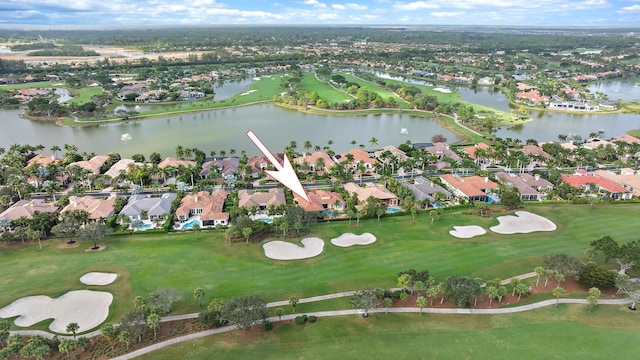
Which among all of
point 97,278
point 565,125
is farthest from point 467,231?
point 565,125

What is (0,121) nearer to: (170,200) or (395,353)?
(170,200)

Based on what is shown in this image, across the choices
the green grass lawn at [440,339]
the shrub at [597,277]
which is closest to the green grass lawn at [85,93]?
the green grass lawn at [440,339]

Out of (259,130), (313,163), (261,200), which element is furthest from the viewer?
(259,130)

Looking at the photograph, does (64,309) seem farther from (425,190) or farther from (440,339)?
(425,190)

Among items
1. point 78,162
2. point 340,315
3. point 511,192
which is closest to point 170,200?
point 78,162

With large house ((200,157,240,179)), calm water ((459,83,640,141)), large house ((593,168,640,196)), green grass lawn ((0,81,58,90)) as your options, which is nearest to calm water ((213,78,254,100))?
green grass lawn ((0,81,58,90))

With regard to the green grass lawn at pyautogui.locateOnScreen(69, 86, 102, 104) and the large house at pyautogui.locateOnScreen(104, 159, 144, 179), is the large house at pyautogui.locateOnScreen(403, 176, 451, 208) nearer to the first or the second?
the large house at pyautogui.locateOnScreen(104, 159, 144, 179)
